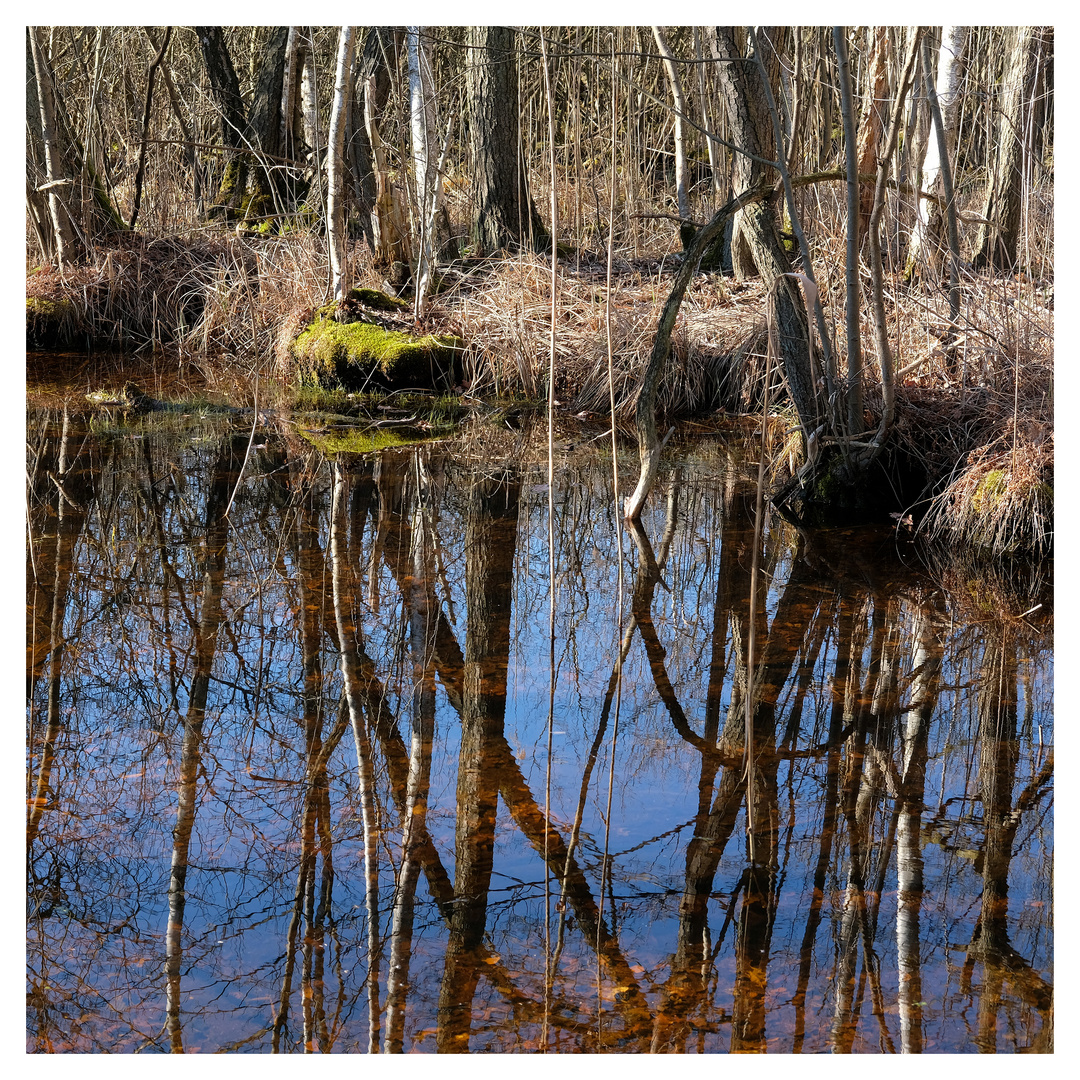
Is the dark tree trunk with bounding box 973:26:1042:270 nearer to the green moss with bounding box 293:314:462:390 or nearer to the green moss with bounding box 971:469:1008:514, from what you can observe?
the green moss with bounding box 971:469:1008:514

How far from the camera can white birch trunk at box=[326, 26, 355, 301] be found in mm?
6574

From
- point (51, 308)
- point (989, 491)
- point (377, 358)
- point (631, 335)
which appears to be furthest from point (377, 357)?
point (989, 491)

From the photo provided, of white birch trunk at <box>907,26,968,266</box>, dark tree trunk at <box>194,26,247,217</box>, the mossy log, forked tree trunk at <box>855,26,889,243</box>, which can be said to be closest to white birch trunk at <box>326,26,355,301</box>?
the mossy log

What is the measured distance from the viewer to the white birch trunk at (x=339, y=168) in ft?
21.6

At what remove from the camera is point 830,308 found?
5.59m

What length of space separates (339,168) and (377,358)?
1.25m

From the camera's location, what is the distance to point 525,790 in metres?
2.96

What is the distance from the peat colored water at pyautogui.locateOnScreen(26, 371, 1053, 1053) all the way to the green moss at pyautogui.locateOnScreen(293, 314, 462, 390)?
8.84ft

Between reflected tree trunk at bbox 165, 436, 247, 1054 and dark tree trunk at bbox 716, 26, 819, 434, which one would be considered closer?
reflected tree trunk at bbox 165, 436, 247, 1054

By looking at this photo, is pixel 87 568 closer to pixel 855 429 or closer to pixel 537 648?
pixel 537 648

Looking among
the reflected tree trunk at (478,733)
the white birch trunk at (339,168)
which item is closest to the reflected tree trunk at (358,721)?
the reflected tree trunk at (478,733)

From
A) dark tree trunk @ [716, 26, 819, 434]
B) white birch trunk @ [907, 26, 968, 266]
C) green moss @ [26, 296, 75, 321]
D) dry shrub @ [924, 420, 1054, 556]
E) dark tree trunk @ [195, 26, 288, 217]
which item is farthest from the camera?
dark tree trunk @ [195, 26, 288, 217]

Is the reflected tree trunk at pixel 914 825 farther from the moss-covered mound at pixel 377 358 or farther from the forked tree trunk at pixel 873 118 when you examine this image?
the moss-covered mound at pixel 377 358

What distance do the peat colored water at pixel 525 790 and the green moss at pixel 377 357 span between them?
2695 millimetres
